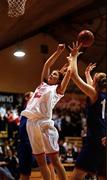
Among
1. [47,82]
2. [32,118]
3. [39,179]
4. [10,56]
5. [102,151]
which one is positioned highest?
[10,56]

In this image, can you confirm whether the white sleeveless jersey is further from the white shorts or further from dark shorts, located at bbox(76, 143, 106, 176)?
dark shorts, located at bbox(76, 143, 106, 176)

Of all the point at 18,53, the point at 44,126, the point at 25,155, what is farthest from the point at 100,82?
the point at 18,53

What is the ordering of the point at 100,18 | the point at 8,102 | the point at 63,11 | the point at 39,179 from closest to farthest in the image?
the point at 39,179, the point at 63,11, the point at 100,18, the point at 8,102

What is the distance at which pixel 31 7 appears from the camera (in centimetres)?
717

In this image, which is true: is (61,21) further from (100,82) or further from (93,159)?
(93,159)

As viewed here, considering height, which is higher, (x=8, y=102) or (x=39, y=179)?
(x=8, y=102)

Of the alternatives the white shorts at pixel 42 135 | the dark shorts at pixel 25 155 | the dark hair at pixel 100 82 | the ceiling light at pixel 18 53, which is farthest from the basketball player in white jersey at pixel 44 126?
the ceiling light at pixel 18 53

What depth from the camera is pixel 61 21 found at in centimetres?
976

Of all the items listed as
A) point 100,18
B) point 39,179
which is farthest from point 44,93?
point 100,18

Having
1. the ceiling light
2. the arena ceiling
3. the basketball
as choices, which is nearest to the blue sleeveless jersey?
the basketball

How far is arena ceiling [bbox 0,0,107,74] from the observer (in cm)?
739

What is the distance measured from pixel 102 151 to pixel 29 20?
4695 mm

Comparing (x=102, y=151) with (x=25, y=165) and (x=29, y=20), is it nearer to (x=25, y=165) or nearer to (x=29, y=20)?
(x=25, y=165)

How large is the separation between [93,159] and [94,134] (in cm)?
22
